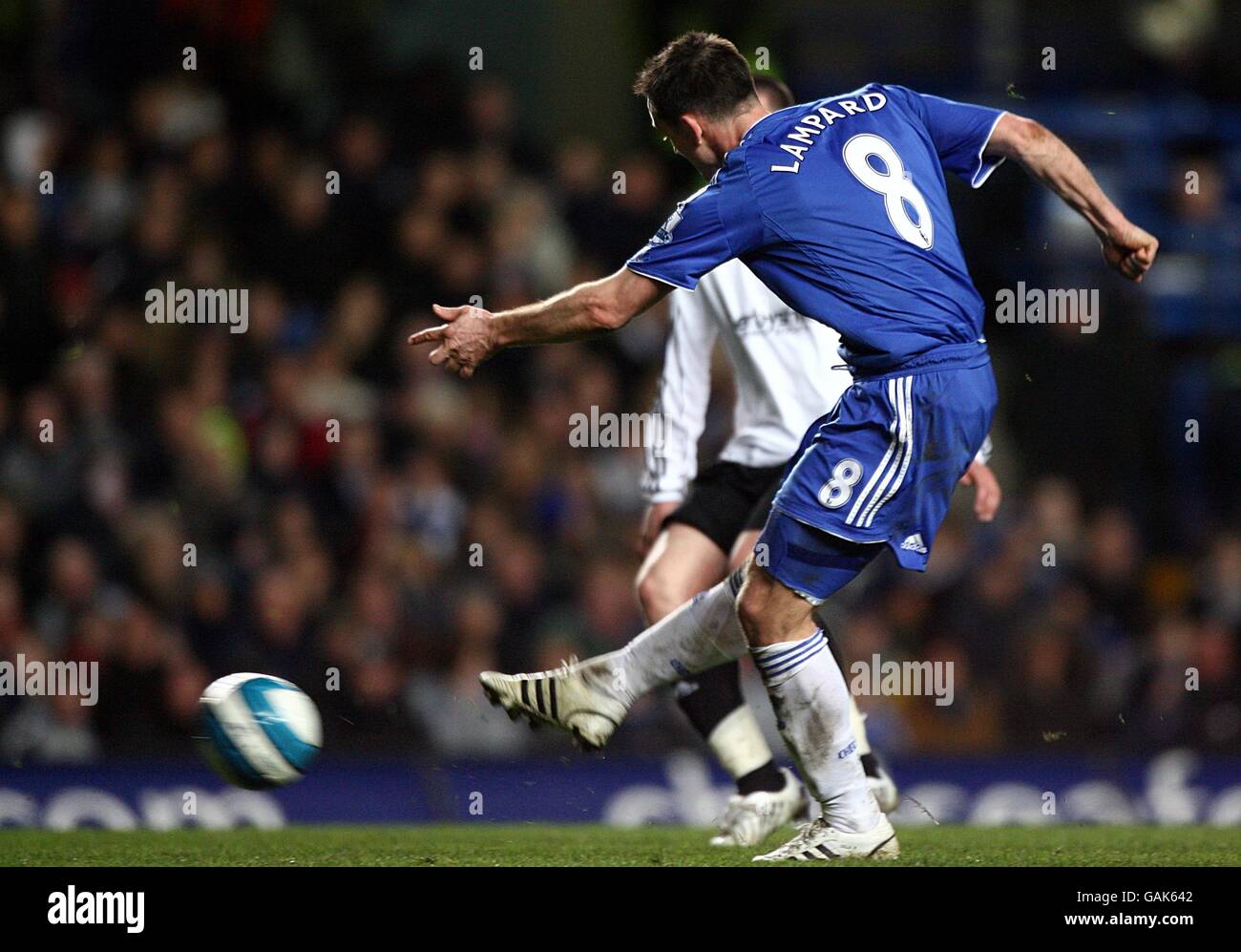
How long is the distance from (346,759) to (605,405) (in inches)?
107

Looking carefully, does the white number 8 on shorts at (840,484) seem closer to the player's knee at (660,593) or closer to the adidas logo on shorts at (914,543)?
the adidas logo on shorts at (914,543)

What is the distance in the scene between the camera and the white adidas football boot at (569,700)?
5.27 metres

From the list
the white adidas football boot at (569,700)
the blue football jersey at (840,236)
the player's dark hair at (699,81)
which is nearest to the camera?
the blue football jersey at (840,236)

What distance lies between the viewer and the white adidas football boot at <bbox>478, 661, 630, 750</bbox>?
17.3 feet

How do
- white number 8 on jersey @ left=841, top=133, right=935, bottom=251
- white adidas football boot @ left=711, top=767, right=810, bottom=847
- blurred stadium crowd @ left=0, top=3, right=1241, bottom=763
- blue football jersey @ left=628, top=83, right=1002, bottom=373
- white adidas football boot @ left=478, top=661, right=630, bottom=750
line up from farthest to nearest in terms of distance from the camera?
1. blurred stadium crowd @ left=0, top=3, right=1241, bottom=763
2. white adidas football boot @ left=711, top=767, right=810, bottom=847
3. white adidas football boot @ left=478, top=661, right=630, bottom=750
4. white number 8 on jersey @ left=841, top=133, right=935, bottom=251
5. blue football jersey @ left=628, top=83, right=1002, bottom=373

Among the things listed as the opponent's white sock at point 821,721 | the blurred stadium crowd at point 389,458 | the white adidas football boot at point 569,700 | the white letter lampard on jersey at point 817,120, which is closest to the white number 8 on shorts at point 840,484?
the opponent's white sock at point 821,721

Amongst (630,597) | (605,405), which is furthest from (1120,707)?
(605,405)

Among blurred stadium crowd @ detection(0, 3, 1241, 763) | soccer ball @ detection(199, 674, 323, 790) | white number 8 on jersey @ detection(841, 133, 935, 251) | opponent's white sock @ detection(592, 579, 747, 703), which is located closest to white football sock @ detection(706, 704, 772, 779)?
opponent's white sock @ detection(592, 579, 747, 703)

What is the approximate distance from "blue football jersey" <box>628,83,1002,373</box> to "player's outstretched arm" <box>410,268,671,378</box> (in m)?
0.07

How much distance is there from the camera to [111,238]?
10438 millimetres

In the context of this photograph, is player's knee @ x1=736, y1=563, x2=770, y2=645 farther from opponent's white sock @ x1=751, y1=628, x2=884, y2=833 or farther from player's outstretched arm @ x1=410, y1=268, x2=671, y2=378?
player's outstretched arm @ x1=410, y1=268, x2=671, y2=378

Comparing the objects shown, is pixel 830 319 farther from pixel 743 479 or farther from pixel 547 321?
pixel 743 479
